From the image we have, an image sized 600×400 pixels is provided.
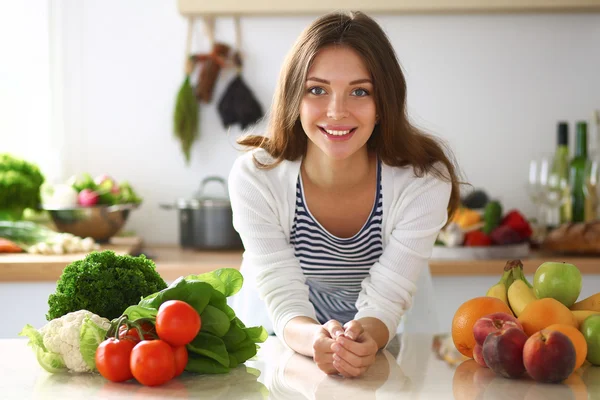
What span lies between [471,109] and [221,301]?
1.97 meters

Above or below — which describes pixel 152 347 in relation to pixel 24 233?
above

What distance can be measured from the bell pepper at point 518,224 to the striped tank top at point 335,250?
40.6 inches

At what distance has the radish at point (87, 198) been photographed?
2.49 meters

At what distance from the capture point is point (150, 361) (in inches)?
37.8

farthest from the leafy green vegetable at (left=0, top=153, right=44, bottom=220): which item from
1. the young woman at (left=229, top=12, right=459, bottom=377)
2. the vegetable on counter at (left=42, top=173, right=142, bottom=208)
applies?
the young woman at (left=229, top=12, right=459, bottom=377)

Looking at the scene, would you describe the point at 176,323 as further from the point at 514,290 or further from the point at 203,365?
the point at 514,290

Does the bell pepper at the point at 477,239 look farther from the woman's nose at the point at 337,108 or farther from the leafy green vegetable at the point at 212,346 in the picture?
the leafy green vegetable at the point at 212,346

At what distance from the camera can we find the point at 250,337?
3.64 feet

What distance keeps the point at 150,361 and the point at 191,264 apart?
1.36 metres

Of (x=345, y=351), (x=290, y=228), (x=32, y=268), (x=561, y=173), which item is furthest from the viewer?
(x=561, y=173)

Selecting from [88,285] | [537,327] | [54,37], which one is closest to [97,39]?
[54,37]

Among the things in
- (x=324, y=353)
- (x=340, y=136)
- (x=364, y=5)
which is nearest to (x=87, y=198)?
(x=364, y=5)

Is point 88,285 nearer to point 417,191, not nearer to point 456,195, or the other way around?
point 417,191

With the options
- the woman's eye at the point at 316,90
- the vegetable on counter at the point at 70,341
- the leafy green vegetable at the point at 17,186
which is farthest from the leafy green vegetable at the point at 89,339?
the leafy green vegetable at the point at 17,186
